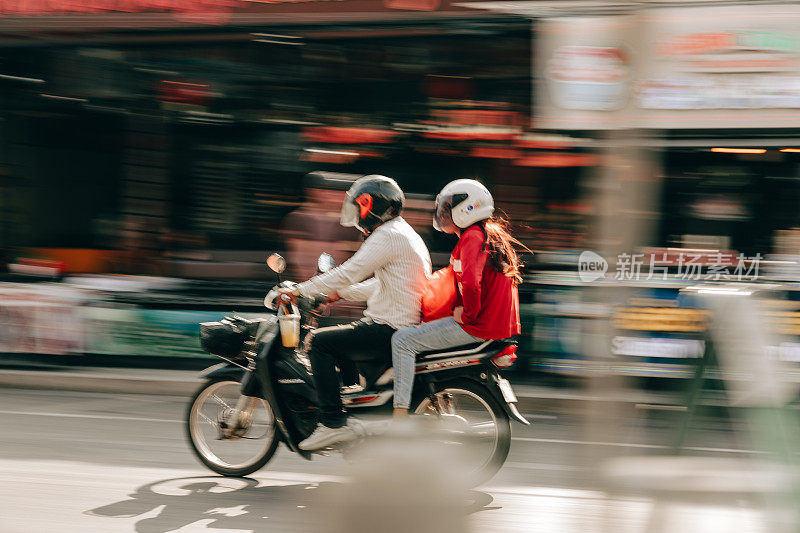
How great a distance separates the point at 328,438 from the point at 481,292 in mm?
1173

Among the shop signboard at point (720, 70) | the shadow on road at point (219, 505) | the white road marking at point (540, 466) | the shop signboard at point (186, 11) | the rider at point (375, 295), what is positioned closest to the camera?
the shadow on road at point (219, 505)

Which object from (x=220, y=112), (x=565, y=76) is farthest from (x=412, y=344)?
(x=220, y=112)

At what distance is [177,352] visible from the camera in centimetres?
938

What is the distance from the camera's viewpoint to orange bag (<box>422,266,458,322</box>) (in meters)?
5.35

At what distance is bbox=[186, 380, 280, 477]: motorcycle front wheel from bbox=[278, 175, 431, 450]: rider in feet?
1.17

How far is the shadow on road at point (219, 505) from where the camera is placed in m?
4.71

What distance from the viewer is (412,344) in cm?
514

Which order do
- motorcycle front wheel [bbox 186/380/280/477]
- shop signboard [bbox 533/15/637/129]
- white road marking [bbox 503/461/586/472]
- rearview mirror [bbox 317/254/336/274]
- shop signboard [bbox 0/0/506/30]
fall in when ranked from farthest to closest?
shop signboard [bbox 0/0/506/30]
shop signboard [bbox 533/15/637/129]
white road marking [bbox 503/461/586/472]
motorcycle front wheel [bbox 186/380/280/477]
rearview mirror [bbox 317/254/336/274]

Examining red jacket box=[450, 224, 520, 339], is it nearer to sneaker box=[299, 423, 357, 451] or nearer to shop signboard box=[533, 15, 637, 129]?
sneaker box=[299, 423, 357, 451]

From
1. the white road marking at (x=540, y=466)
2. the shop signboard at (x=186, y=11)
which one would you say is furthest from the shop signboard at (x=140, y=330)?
the white road marking at (x=540, y=466)

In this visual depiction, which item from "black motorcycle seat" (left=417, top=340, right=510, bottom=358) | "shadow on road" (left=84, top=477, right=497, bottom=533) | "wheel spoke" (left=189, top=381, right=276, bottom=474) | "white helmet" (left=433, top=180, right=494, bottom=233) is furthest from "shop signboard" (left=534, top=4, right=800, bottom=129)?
"shadow on road" (left=84, top=477, right=497, bottom=533)

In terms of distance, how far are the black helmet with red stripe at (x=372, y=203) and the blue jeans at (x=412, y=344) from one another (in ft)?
2.15

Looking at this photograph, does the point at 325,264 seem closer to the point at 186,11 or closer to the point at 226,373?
the point at 226,373

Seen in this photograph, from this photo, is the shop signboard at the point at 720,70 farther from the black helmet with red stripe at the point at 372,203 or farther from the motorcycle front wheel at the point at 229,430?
the motorcycle front wheel at the point at 229,430
